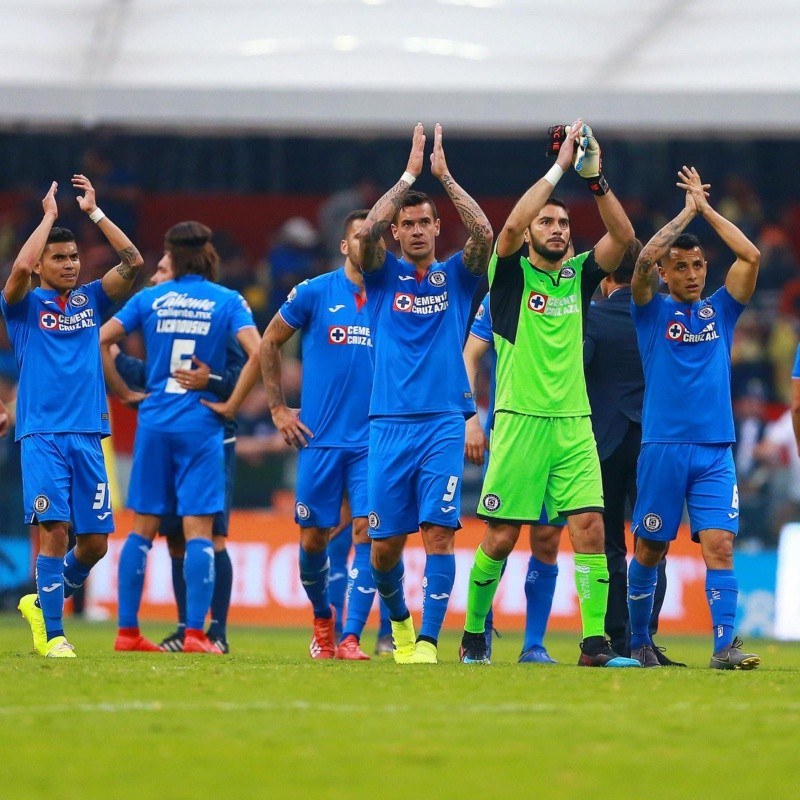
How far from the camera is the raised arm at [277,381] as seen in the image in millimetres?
10109

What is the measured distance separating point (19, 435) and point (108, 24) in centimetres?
1355


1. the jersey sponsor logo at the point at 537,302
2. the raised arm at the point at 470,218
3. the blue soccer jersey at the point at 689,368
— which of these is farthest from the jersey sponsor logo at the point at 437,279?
the blue soccer jersey at the point at 689,368

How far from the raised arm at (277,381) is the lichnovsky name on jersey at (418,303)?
123cm

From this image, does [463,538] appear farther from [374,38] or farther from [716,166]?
[716,166]

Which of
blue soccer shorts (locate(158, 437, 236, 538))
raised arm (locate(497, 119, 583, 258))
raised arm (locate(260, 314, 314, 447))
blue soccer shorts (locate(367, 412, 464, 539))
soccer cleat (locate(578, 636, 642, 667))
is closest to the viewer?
raised arm (locate(497, 119, 583, 258))

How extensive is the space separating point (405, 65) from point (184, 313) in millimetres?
13206

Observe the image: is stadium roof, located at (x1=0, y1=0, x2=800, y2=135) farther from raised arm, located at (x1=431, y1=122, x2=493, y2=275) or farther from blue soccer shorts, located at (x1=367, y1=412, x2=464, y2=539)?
A: blue soccer shorts, located at (x1=367, y1=412, x2=464, y2=539)

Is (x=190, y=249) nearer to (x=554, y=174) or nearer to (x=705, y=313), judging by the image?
(x=554, y=174)

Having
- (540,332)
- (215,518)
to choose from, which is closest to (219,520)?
(215,518)

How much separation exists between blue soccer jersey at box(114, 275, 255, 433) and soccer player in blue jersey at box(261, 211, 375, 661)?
681mm

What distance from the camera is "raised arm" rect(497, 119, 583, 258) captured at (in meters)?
8.58

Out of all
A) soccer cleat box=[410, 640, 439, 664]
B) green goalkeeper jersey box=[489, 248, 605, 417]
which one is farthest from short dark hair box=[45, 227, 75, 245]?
soccer cleat box=[410, 640, 439, 664]

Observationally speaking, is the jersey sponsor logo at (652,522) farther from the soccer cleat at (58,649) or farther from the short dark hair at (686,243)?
the soccer cleat at (58,649)

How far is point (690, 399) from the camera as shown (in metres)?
9.07
